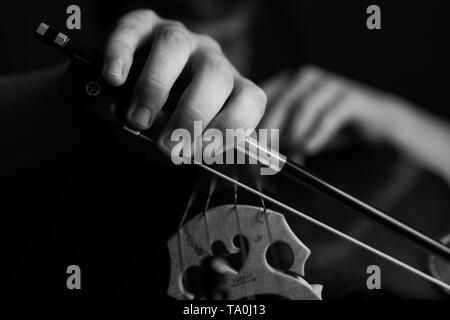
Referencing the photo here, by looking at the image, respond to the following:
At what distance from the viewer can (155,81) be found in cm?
36

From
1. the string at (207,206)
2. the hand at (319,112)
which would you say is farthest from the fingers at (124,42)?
the hand at (319,112)

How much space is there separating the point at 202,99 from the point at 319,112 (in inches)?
16.9

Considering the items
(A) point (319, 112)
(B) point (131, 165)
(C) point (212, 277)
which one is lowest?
(C) point (212, 277)

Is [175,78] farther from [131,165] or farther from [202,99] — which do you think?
[131,165]

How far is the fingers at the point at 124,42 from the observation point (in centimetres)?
35

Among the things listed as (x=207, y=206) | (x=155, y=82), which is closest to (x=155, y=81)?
(x=155, y=82)

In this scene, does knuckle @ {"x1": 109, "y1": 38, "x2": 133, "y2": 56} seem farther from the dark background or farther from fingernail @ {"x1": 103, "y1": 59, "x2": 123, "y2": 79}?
the dark background

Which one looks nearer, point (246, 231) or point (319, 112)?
point (246, 231)

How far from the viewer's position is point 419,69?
1237 mm

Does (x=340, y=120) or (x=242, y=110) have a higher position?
(x=340, y=120)

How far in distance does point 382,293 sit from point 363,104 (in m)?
0.47

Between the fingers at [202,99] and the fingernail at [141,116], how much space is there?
0.8 inches

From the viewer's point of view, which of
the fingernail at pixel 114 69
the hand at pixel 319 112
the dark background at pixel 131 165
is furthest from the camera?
the hand at pixel 319 112

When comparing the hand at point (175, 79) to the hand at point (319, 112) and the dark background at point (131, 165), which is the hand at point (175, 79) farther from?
the hand at point (319, 112)
